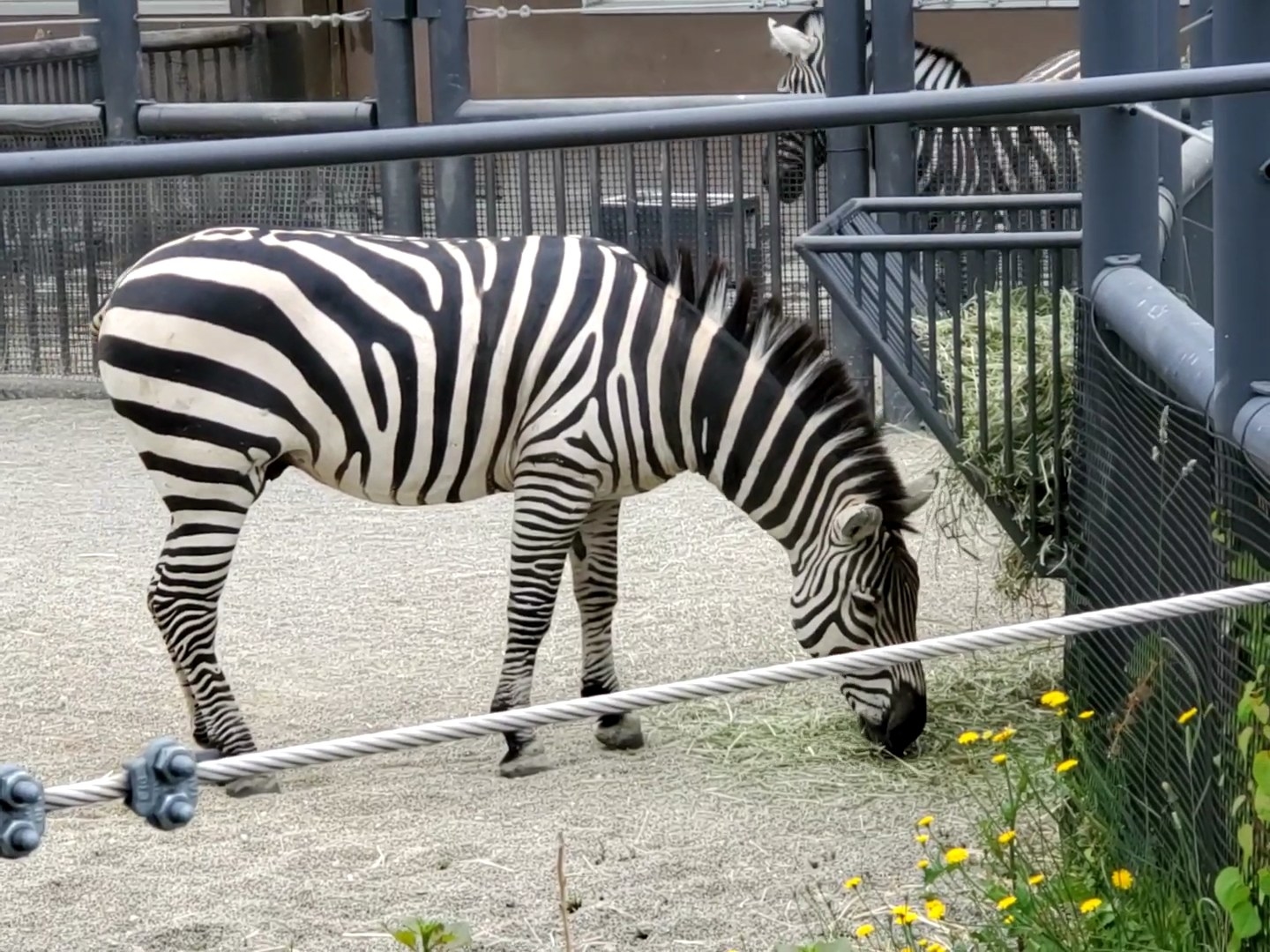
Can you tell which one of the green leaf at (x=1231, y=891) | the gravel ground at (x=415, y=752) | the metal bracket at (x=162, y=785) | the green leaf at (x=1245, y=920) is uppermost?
the metal bracket at (x=162, y=785)

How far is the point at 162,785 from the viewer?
5.12 feet

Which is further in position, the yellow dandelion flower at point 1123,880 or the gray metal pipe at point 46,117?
the gray metal pipe at point 46,117

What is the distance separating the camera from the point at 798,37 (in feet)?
30.5

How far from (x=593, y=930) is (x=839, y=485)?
1362 millimetres

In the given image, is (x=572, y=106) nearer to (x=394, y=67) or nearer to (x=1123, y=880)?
(x=394, y=67)

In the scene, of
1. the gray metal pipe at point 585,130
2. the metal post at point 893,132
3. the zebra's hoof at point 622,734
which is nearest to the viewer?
the gray metal pipe at point 585,130

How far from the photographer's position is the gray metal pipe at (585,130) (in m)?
1.64

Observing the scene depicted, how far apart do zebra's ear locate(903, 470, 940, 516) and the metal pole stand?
2.80 meters

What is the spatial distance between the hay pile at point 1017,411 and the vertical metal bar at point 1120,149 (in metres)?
0.53

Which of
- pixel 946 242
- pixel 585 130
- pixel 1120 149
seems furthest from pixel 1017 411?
pixel 585 130

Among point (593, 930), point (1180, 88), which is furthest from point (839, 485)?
point (1180, 88)

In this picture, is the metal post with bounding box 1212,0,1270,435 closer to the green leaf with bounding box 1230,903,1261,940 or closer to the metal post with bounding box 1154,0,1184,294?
Result: the green leaf with bounding box 1230,903,1261,940

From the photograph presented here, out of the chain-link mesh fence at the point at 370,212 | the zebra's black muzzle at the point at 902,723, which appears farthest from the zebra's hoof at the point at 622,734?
the chain-link mesh fence at the point at 370,212

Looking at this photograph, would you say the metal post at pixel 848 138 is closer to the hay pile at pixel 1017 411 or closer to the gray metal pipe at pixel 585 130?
the hay pile at pixel 1017 411
